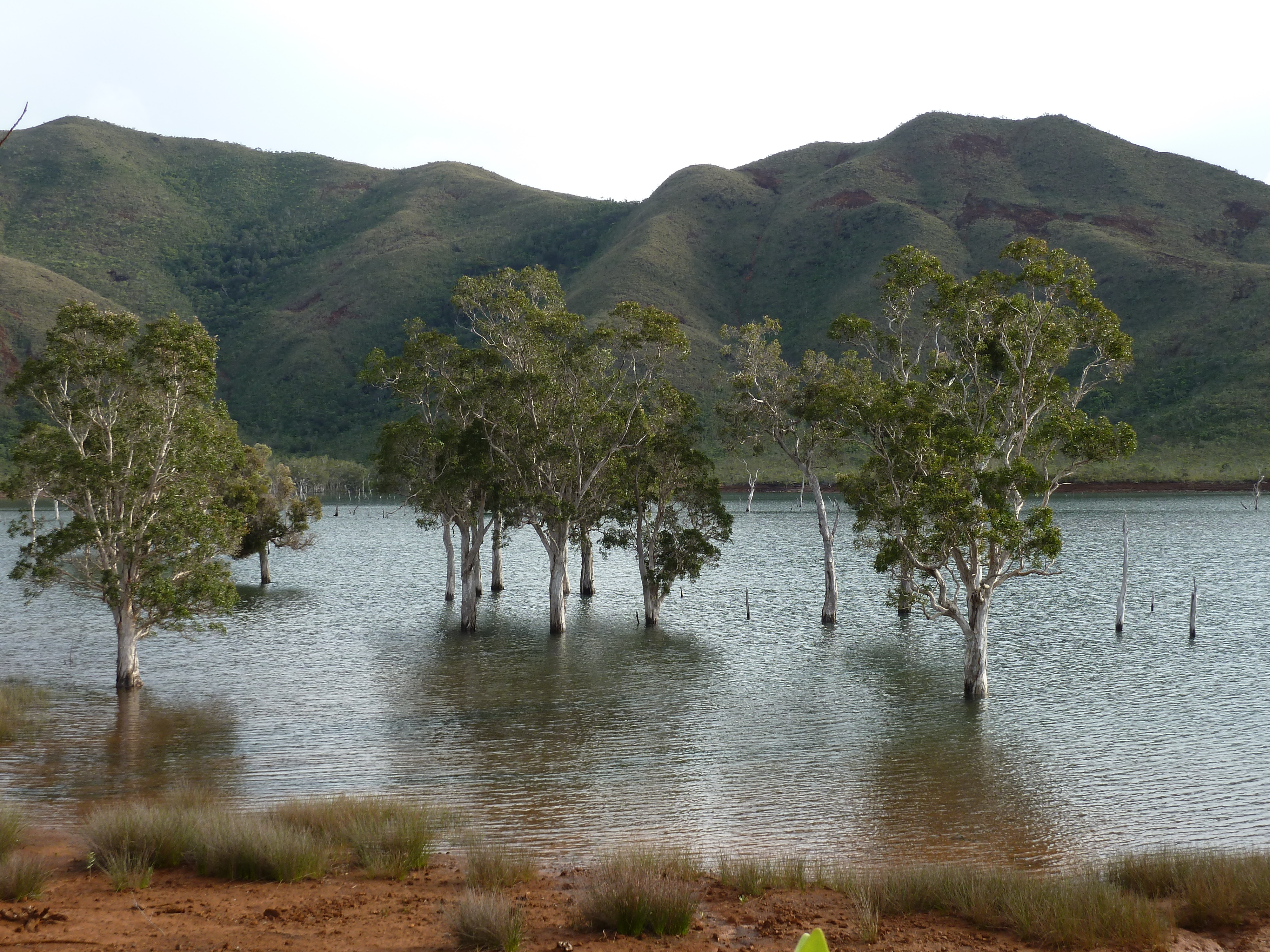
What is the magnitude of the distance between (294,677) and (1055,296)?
A: 26958mm

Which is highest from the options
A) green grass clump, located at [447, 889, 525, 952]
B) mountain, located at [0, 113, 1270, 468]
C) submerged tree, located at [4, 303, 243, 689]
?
mountain, located at [0, 113, 1270, 468]

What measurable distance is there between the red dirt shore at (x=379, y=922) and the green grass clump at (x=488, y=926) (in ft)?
0.60

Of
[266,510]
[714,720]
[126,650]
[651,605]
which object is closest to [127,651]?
[126,650]

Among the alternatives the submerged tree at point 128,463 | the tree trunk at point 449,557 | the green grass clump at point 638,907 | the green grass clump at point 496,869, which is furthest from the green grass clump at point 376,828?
the tree trunk at point 449,557

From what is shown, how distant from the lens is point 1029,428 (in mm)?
28375

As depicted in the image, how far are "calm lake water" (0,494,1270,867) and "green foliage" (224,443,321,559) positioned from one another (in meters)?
5.31

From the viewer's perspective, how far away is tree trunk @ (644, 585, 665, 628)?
43.2 meters

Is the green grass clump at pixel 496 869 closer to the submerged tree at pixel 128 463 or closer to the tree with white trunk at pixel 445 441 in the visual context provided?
the submerged tree at pixel 128 463

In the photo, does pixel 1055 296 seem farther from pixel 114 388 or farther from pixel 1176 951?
pixel 114 388

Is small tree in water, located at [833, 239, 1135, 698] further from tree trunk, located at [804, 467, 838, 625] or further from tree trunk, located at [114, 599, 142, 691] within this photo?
tree trunk, located at [114, 599, 142, 691]

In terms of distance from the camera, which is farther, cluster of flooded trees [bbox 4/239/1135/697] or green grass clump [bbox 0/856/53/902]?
cluster of flooded trees [bbox 4/239/1135/697]

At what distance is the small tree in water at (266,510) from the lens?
5434 centimetres

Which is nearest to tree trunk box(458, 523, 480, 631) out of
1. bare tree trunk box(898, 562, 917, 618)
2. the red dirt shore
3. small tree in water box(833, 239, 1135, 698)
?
small tree in water box(833, 239, 1135, 698)

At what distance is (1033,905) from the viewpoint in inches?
428
